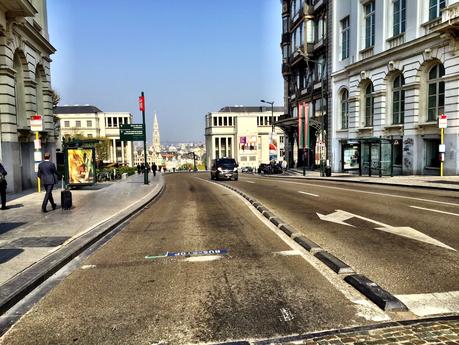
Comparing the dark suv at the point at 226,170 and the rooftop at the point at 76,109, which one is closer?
the dark suv at the point at 226,170

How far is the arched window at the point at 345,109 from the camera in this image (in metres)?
37.8

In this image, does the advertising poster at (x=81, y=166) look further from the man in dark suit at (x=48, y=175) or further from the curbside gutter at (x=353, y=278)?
the curbside gutter at (x=353, y=278)

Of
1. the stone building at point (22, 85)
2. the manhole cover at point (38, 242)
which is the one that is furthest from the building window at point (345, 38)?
the manhole cover at point (38, 242)

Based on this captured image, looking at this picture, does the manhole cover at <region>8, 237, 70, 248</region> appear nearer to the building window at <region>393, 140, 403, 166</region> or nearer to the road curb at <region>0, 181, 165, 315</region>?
the road curb at <region>0, 181, 165, 315</region>

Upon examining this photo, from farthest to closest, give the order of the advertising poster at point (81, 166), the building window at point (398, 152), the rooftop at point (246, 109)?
1. the rooftop at point (246, 109)
2. the building window at point (398, 152)
3. the advertising poster at point (81, 166)

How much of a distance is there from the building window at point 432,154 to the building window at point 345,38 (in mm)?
14442

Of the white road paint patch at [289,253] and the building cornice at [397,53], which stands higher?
the building cornice at [397,53]

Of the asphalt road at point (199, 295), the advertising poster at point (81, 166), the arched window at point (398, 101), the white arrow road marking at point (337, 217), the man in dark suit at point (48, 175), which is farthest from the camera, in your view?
the arched window at point (398, 101)

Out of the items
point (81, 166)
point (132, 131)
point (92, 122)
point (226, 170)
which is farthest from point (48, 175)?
point (92, 122)

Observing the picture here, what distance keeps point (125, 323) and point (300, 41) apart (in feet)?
160

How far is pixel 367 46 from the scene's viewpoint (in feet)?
110

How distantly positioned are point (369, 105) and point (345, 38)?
27.2 ft

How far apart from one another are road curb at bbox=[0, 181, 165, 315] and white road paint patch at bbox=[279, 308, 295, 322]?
3.22 meters

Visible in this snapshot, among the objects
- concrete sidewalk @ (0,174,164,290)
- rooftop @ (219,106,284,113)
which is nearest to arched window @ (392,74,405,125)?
concrete sidewalk @ (0,174,164,290)
